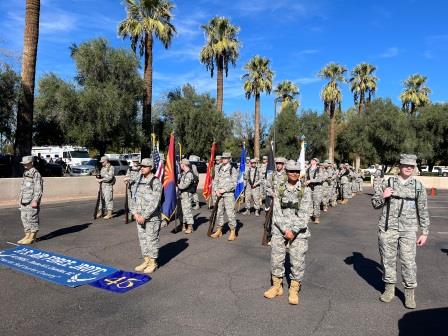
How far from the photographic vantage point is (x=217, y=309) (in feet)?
16.1

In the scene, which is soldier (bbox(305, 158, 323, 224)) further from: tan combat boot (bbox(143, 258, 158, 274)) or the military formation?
tan combat boot (bbox(143, 258, 158, 274))

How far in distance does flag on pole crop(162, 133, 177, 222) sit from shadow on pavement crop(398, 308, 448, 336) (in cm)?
534

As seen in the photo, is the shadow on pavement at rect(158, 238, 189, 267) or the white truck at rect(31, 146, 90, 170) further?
the white truck at rect(31, 146, 90, 170)

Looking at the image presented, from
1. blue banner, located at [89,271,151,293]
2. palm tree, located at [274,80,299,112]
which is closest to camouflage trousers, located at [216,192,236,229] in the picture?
blue banner, located at [89,271,151,293]

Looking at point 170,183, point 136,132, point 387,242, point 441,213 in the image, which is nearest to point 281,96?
point 136,132

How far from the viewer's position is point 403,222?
514cm

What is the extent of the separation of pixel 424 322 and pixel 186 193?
20.8ft

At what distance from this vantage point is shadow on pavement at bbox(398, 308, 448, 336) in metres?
4.38

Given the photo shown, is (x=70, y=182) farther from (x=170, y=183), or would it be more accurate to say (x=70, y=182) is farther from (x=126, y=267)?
(x=126, y=267)

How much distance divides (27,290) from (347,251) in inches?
232

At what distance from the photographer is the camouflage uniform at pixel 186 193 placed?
9812 millimetres

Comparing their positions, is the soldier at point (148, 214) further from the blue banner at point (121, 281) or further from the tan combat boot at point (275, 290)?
the tan combat boot at point (275, 290)

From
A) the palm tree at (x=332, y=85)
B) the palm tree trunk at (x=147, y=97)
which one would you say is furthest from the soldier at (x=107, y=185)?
the palm tree at (x=332, y=85)

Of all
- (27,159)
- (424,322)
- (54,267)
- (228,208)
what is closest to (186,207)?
(228,208)
